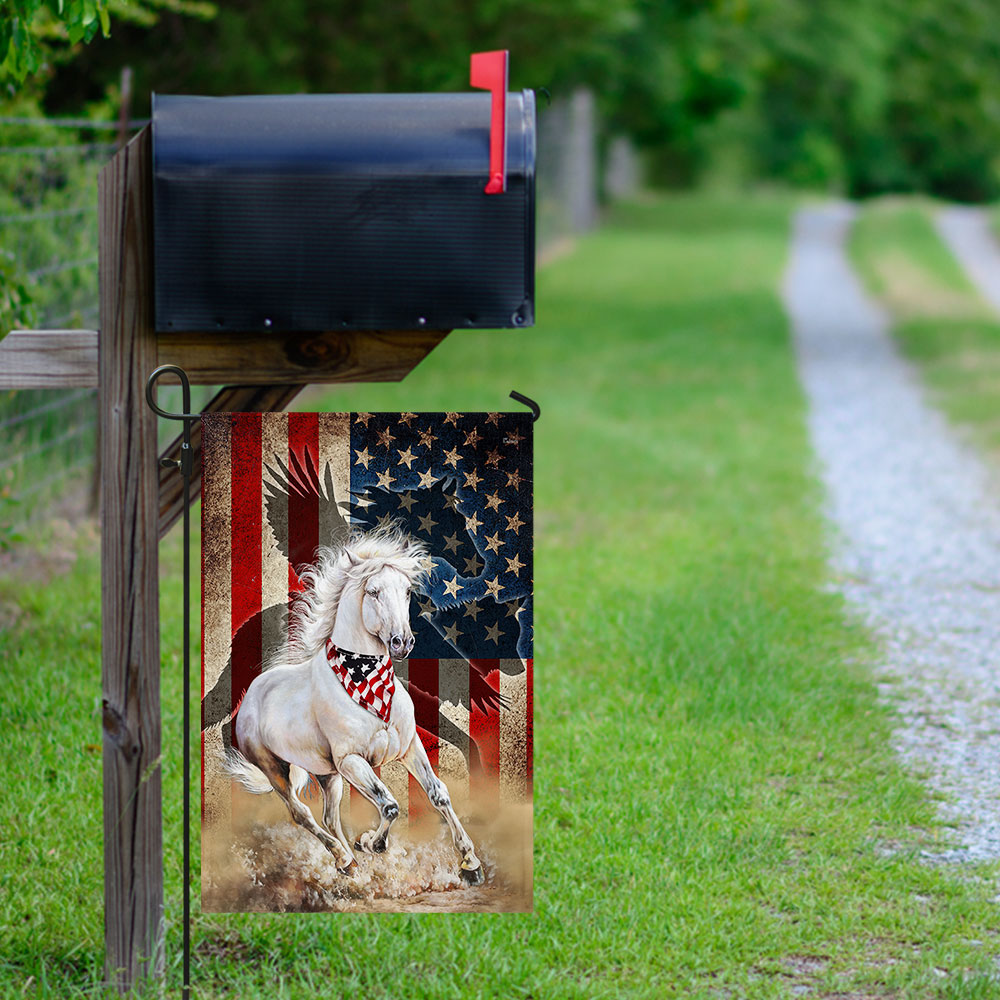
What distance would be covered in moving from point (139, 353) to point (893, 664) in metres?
Answer: 3.76

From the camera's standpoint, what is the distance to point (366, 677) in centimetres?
307

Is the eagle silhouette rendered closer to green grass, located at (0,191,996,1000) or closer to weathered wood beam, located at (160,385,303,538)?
weathered wood beam, located at (160,385,303,538)

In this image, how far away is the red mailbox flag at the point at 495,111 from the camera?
2887 millimetres

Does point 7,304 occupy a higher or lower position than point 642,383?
lower

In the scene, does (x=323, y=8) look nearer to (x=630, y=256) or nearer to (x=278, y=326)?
(x=278, y=326)

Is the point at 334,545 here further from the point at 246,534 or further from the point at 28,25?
the point at 28,25

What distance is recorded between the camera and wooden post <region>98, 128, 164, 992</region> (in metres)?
3.12

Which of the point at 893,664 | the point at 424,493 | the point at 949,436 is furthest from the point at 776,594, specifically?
the point at 949,436

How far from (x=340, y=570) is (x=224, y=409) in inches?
20.5

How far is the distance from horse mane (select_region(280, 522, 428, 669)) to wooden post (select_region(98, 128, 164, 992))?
37 cm

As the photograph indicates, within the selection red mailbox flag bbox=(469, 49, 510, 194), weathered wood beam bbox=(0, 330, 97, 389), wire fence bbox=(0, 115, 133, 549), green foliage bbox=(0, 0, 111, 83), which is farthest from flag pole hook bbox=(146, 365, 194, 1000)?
wire fence bbox=(0, 115, 133, 549)

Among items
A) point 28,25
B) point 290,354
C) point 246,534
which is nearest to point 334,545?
point 246,534

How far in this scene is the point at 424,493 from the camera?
10.1 ft

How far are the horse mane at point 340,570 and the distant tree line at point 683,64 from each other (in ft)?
4.62
